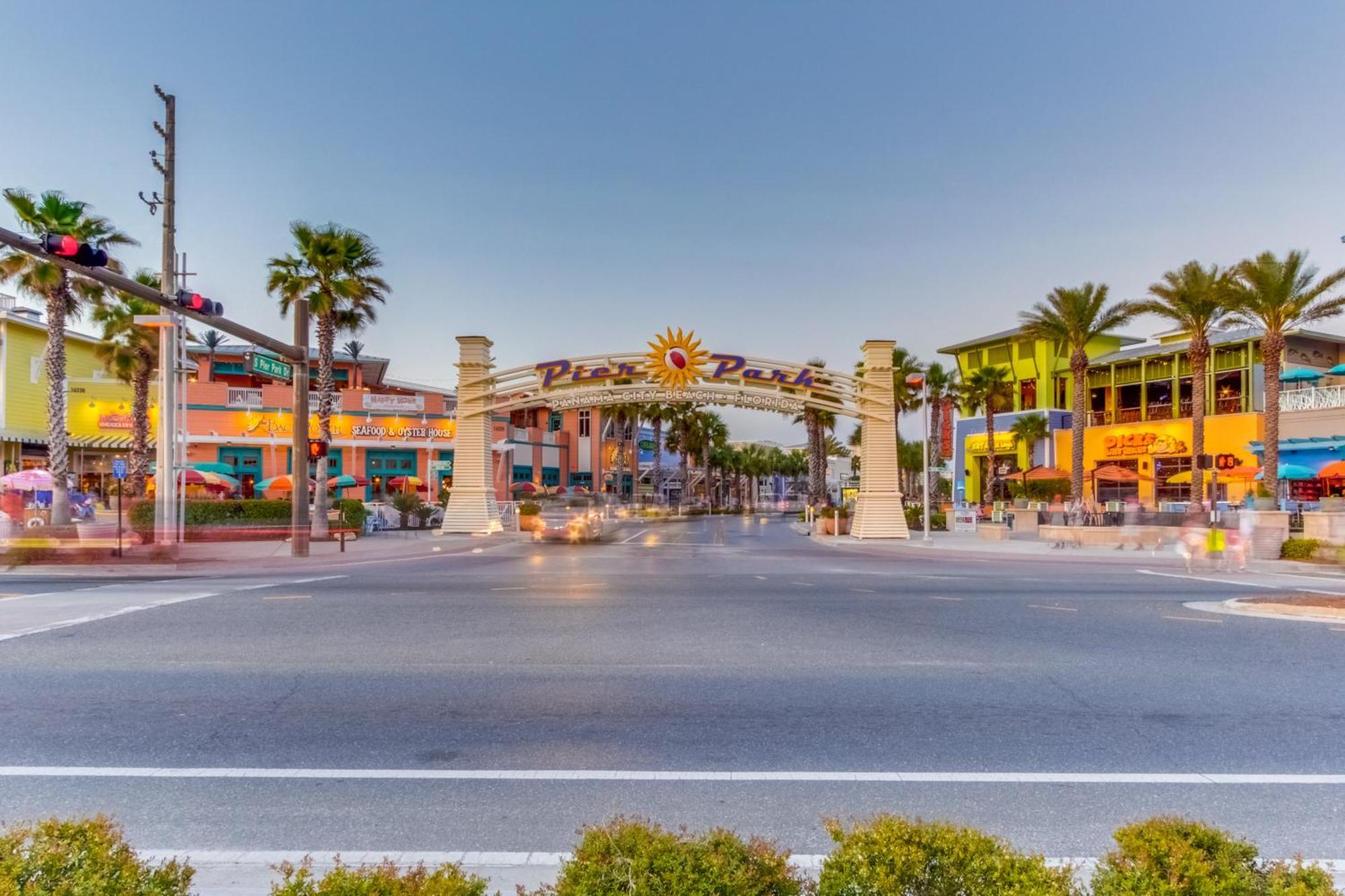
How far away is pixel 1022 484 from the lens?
2152 inches

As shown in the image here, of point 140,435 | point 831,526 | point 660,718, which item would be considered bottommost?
point 831,526

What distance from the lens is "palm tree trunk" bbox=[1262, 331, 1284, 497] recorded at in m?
31.4

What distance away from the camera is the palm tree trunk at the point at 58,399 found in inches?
1140

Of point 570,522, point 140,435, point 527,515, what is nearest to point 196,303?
point 570,522

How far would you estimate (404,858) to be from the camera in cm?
420

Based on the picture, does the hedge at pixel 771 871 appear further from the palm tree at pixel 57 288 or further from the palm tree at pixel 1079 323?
the palm tree at pixel 1079 323

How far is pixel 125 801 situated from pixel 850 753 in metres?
4.97

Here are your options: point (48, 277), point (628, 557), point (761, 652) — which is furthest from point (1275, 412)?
point (48, 277)

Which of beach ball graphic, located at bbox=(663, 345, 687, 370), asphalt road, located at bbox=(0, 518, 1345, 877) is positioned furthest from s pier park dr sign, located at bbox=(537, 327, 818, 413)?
asphalt road, located at bbox=(0, 518, 1345, 877)

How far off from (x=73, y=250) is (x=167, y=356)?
42.6 feet

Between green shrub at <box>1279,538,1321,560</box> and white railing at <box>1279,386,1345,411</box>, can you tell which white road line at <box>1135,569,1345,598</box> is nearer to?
green shrub at <box>1279,538,1321,560</box>

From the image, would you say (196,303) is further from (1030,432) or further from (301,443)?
(1030,432)

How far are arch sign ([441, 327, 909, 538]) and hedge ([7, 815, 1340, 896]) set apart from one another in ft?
97.8

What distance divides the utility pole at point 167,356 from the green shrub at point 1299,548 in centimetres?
3239
